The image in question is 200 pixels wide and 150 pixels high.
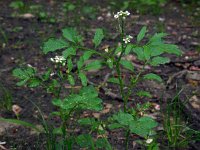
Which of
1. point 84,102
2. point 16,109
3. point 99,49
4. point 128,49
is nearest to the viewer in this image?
point 84,102

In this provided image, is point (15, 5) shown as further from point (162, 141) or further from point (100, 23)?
point (162, 141)

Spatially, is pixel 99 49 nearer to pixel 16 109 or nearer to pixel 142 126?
pixel 16 109

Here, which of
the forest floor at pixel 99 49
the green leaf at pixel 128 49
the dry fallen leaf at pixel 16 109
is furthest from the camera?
the dry fallen leaf at pixel 16 109

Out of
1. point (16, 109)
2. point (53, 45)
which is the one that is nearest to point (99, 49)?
point (16, 109)

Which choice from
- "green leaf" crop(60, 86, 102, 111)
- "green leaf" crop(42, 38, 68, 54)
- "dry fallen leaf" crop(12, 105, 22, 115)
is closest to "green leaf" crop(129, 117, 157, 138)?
"green leaf" crop(60, 86, 102, 111)

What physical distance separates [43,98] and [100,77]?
0.65 metres

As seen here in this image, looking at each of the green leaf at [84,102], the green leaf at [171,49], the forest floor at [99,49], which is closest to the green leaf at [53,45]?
the green leaf at [84,102]

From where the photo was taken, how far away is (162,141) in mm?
2773

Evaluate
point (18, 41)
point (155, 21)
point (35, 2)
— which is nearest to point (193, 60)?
point (155, 21)

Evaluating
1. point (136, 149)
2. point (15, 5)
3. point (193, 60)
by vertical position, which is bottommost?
point (136, 149)

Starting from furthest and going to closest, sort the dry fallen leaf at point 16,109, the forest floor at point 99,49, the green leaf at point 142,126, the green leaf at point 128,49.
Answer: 1. the dry fallen leaf at point 16,109
2. the forest floor at point 99,49
3. the green leaf at point 128,49
4. the green leaf at point 142,126

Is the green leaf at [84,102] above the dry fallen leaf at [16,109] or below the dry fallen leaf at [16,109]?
above

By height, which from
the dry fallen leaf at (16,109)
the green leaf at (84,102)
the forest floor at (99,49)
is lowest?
the dry fallen leaf at (16,109)

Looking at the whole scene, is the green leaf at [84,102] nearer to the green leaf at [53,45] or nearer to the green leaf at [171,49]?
the green leaf at [53,45]
